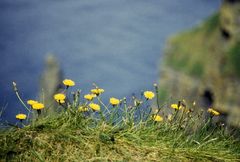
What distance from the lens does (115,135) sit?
19.6ft

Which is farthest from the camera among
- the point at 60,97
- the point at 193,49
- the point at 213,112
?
the point at 193,49

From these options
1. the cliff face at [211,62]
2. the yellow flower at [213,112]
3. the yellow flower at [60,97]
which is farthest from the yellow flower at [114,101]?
the cliff face at [211,62]

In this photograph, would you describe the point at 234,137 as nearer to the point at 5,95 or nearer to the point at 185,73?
the point at 5,95

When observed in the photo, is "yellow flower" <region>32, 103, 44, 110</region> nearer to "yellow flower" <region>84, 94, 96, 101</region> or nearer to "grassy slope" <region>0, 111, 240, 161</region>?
"grassy slope" <region>0, 111, 240, 161</region>

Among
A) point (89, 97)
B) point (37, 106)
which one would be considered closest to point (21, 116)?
point (37, 106)

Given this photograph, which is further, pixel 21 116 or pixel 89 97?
pixel 89 97

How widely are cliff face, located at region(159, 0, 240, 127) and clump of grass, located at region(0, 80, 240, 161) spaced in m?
62.3

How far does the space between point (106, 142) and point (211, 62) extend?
117 metres

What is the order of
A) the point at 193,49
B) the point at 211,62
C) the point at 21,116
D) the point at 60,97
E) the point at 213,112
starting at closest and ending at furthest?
the point at 21,116 → the point at 60,97 → the point at 213,112 → the point at 211,62 → the point at 193,49

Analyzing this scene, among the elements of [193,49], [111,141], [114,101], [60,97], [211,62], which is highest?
[60,97]

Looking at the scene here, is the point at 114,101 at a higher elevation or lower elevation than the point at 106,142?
higher

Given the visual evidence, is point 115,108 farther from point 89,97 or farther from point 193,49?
point 193,49

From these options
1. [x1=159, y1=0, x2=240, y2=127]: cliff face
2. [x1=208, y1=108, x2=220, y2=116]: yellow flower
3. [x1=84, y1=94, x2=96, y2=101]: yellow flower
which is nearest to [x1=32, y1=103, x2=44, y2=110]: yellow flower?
[x1=84, y1=94, x2=96, y2=101]: yellow flower

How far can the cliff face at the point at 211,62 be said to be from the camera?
112 meters
